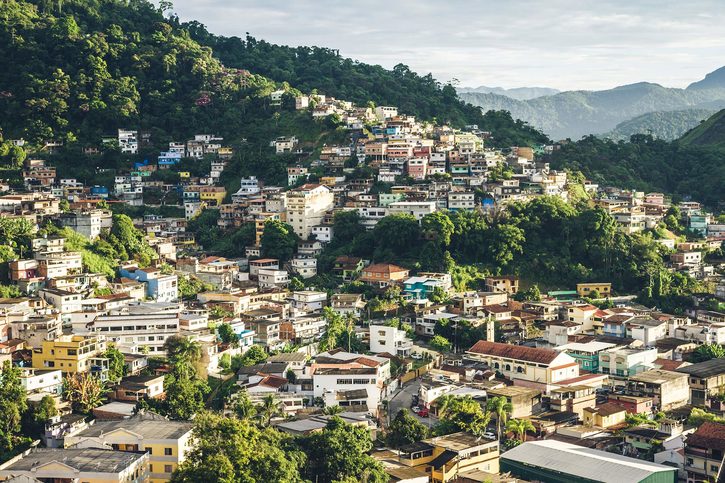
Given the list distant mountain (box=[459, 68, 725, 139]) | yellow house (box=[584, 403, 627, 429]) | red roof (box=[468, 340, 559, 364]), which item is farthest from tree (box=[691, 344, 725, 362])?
distant mountain (box=[459, 68, 725, 139])

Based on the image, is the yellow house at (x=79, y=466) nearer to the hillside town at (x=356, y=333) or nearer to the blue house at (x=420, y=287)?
the hillside town at (x=356, y=333)

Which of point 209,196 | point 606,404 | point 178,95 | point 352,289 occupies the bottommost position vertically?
point 606,404

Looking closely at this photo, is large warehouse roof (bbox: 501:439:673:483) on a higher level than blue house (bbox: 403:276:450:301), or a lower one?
lower

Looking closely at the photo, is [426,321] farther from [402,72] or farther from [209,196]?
[402,72]

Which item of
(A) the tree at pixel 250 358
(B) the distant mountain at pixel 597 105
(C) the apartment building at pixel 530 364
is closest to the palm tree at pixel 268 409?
(A) the tree at pixel 250 358

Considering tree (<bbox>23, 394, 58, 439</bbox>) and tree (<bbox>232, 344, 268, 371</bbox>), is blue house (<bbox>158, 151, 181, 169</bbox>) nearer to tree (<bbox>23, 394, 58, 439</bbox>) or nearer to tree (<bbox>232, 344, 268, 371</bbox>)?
tree (<bbox>232, 344, 268, 371</bbox>)

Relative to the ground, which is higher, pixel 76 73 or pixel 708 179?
pixel 76 73

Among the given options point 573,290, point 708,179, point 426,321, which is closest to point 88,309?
point 426,321
